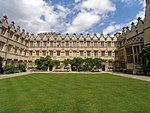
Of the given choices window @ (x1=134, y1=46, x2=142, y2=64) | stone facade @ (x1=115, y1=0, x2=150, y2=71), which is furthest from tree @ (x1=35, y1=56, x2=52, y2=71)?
window @ (x1=134, y1=46, x2=142, y2=64)

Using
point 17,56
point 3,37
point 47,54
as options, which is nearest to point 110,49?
point 47,54

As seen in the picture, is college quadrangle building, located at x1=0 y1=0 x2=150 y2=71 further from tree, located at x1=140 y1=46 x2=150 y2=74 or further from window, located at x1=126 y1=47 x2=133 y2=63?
tree, located at x1=140 y1=46 x2=150 y2=74

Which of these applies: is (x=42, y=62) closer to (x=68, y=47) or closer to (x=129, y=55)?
(x=68, y=47)

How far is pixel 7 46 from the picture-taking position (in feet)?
117

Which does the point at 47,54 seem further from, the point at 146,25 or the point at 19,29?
the point at 146,25

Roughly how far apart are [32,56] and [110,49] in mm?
29620

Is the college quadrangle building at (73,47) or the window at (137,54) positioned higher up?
the college quadrangle building at (73,47)

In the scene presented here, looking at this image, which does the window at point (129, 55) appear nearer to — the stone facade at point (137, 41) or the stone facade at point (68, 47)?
the stone facade at point (137, 41)

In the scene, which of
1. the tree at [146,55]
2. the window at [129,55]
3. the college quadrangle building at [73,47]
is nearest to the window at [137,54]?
the window at [129,55]

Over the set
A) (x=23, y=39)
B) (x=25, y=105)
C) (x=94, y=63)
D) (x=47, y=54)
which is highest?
(x=23, y=39)

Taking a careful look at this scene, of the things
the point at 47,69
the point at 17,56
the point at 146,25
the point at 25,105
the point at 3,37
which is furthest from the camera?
the point at 47,69

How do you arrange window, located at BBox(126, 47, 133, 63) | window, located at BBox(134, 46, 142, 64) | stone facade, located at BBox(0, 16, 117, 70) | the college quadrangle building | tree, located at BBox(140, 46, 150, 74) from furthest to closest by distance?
1. stone facade, located at BBox(0, 16, 117, 70)
2. the college quadrangle building
3. window, located at BBox(126, 47, 133, 63)
4. window, located at BBox(134, 46, 142, 64)
5. tree, located at BBox(140, 46, 150, 74)

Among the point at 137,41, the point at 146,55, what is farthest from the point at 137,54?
the point at 146,55

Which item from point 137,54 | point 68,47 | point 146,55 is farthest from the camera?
point 68,47
